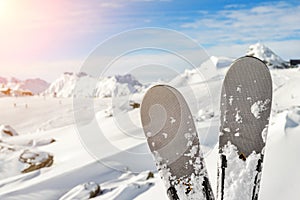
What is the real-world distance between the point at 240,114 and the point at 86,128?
5.07 feet

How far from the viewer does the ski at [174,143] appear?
177 centimetres

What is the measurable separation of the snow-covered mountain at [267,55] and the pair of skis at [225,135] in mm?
7745

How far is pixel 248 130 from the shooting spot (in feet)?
5.95

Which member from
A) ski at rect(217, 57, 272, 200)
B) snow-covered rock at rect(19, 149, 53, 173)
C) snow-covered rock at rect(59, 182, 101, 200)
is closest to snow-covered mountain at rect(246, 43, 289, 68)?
snow-covered rock at rect(19, 149, 53, 173)

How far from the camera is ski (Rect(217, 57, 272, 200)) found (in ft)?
5.74

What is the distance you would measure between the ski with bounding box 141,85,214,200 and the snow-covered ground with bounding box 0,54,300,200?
0.38 meters

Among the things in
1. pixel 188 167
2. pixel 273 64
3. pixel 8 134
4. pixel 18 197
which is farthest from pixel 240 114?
pixel 273 64

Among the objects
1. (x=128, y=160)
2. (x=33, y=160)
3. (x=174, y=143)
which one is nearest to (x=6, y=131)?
(x=33, y=160)

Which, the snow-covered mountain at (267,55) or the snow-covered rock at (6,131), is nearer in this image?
the snow-covered rock at (6,131)

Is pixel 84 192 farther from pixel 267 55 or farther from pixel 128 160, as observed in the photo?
pixel 267 55

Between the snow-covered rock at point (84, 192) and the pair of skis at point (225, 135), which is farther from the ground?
the pair of skis at point (225, 135)

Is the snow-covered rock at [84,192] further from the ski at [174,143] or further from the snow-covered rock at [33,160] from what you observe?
the ski at [174,143]

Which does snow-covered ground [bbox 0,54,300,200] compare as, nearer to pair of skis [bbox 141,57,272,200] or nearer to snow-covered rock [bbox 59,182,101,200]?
snow-covered rock [bbox 59,182,101,200]

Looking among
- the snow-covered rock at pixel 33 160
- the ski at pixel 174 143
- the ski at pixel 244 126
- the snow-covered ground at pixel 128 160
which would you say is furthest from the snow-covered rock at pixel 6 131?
the ski at pixel 244 126
